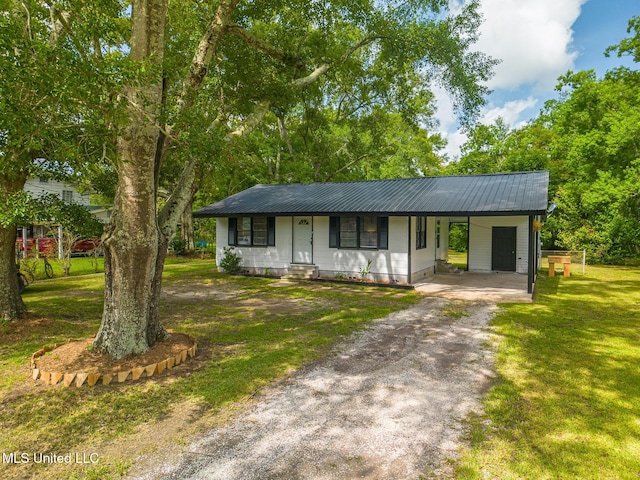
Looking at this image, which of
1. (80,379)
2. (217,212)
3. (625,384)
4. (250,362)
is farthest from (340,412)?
(217,212)

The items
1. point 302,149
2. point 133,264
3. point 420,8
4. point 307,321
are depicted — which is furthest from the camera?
point 302,149

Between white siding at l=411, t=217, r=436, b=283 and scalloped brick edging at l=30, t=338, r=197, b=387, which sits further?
white siding at l=411, t=217, r=436, b=283

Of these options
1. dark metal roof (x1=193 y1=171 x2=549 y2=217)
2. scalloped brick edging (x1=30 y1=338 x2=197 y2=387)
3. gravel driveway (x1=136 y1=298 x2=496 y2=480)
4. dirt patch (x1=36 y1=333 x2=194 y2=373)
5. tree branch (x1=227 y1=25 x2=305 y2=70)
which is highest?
tree branch (x1=227 y1=25 x2=305 y2=70)

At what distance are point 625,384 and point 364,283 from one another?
8.89 m

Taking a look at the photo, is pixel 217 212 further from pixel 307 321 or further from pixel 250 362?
pixel 250 362

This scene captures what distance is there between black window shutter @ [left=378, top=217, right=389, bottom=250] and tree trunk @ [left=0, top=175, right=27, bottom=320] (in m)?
10.2

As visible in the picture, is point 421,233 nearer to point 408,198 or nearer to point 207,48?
point 408,198

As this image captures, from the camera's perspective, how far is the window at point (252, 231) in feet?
50.9

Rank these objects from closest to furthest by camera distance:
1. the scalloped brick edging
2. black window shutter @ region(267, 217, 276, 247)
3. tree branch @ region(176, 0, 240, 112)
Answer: the scalloped brick edging, tree branch @ region(176, 0, 240, 112), black window shutter @ region(267, 217, 276, 247)

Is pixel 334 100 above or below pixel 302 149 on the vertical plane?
above

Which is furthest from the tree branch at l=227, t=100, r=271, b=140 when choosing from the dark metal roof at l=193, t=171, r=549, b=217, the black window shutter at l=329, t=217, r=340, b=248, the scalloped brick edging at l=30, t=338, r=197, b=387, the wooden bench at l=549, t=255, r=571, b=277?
the wooden bench at l=549, t=255, r=571, b=277

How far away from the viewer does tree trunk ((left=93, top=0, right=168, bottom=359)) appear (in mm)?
5266

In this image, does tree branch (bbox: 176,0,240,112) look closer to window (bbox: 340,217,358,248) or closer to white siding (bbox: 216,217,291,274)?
window (bbox: 340,217,358,248)

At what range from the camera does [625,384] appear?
4.88 meters
